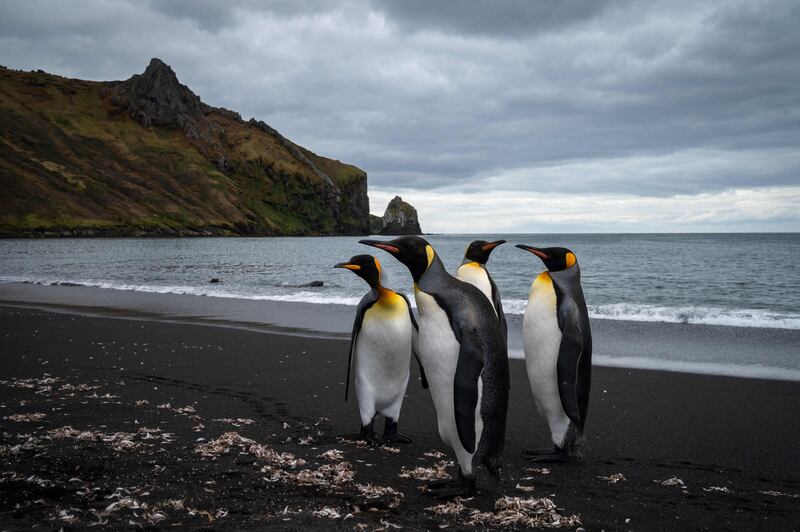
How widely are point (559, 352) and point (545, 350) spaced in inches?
6.6

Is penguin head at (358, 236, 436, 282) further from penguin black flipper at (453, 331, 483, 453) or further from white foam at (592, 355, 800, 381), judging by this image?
white foam at (592, 355, 800, 381)

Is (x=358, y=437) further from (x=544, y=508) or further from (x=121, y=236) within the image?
(x=121, y=236)

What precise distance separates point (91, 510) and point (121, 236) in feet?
376

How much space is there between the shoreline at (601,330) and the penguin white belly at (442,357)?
5791 millimetres

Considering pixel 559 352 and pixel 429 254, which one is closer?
pixel 429 254

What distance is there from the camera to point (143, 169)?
14050 cm

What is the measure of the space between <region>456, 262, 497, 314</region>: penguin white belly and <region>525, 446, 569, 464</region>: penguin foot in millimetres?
2006

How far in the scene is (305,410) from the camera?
20.8ft

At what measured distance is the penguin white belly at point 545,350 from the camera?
526cm

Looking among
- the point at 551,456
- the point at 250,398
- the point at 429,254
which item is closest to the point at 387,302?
the point at 429,254

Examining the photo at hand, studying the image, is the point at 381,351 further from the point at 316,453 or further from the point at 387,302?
the point at 316,453

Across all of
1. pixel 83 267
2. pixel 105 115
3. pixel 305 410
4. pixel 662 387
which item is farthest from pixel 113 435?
pixel 105 115

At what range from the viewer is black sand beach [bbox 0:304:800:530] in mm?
3650

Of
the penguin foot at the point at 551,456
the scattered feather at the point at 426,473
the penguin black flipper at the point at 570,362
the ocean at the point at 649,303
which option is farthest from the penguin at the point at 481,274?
the scattered feather at the point at 426,473
